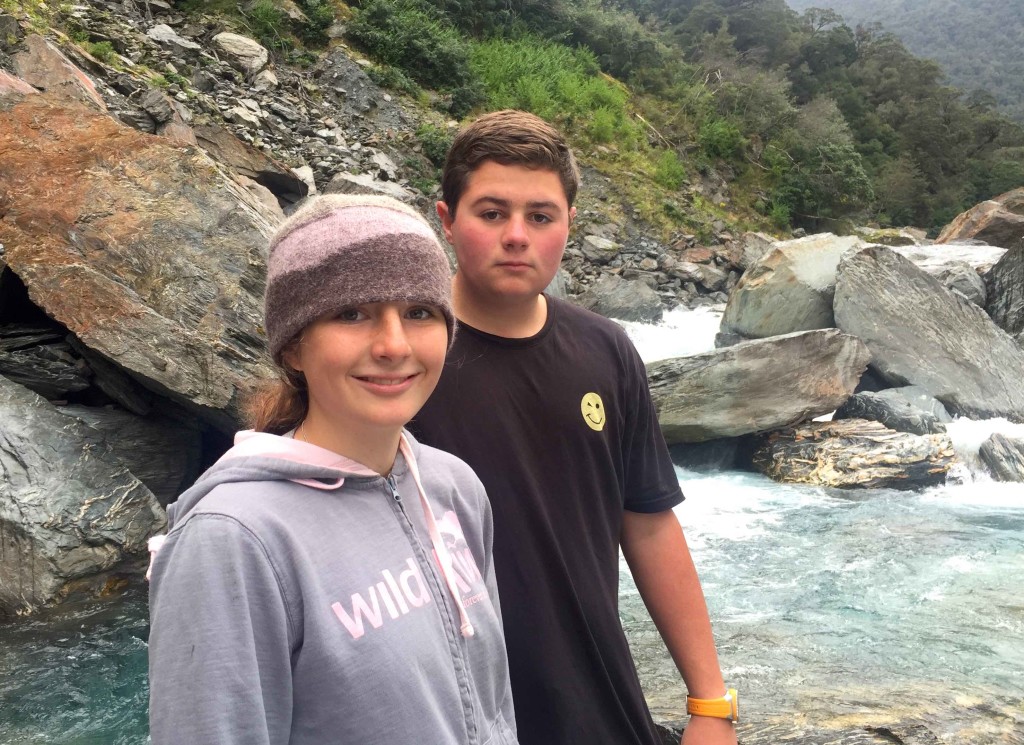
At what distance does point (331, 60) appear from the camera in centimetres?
1552

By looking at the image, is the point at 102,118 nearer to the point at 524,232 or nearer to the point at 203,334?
the point at 203,334

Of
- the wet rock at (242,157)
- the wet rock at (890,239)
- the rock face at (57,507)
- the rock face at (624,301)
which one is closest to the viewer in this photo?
the rock face at (57,507)

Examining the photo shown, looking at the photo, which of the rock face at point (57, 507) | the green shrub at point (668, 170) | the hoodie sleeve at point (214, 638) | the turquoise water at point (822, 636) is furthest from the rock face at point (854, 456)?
the green shrub at point (668, 170)

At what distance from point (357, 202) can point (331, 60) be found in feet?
52.6

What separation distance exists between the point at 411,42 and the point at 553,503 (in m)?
17.2

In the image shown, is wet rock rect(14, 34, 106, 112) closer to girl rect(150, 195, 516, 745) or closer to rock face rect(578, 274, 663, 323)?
girl rect(150, 195, 516, 745)

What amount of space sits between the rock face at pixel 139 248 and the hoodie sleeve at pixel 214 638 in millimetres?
4337

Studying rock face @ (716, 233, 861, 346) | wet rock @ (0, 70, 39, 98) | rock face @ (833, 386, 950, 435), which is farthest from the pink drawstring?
rock face @ (716, 233, 861, 346)

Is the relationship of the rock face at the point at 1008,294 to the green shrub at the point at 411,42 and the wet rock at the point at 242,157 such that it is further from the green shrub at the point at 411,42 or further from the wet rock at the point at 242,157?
the green shrub at the point at 411,42

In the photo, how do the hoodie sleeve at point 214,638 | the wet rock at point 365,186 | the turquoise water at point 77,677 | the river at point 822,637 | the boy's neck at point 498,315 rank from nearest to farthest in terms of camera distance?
the hoodie sleeve at point 214,638 → the boy's neck at point 498,315 → the river at point 822,637 → the turquoise water at point 77,677 → the wet rock at point 365,186

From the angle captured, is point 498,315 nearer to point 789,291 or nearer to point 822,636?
point 822,636

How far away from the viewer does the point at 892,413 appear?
8055mm

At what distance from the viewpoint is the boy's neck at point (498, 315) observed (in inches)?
63.7

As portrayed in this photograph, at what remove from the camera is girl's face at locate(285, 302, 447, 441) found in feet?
3.62
